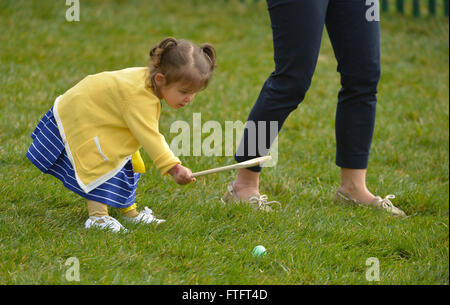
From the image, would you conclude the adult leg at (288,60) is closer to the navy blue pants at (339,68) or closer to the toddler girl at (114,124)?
the navy blue pants at (339,68)

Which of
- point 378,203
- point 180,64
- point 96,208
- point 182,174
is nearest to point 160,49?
point 180,64

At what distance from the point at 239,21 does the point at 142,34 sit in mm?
1476

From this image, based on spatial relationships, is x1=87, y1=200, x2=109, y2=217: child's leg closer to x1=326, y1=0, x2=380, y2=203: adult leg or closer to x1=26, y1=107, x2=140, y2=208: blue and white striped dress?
x1=26, y1=107, x2=140, y2=208: blue and white striped dress

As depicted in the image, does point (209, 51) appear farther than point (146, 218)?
No

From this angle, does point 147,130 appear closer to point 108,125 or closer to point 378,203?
point 108,125

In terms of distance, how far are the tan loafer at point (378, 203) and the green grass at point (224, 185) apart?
6 cm

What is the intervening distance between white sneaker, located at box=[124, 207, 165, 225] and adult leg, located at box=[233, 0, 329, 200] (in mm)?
536

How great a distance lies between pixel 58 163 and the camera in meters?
2.48

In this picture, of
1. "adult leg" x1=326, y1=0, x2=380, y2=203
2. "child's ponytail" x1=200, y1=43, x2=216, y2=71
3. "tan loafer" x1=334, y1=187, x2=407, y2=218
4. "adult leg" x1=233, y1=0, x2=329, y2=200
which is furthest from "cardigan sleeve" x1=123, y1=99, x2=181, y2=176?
"tan loafer" x1=334, y1=187, x2=407, y2=218

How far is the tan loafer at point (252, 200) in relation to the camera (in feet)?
9.35

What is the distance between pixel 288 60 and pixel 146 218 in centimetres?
99

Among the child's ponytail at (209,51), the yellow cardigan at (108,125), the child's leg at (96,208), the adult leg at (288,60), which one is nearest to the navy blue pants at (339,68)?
the adult leg at (288,60)

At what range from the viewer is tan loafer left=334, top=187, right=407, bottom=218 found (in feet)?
9.77
